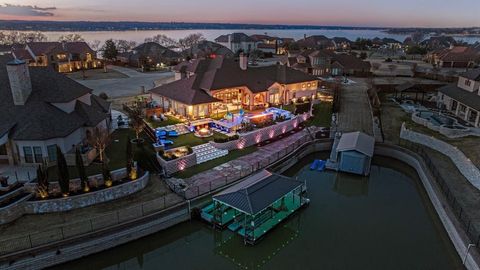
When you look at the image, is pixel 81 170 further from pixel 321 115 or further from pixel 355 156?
pixel 321 115

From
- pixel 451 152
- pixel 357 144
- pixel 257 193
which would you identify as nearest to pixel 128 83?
pixel 357 144

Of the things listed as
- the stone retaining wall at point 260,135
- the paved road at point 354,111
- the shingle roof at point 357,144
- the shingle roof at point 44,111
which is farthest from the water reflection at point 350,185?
the shingle roof at point 44,111

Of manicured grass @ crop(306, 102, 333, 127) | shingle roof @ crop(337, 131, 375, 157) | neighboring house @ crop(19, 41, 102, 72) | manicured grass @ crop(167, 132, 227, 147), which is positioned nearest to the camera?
shingle roof @ crop(337, 131, 375, 157)

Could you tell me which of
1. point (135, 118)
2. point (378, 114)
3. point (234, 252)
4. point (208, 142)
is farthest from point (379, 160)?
point (135, 118)

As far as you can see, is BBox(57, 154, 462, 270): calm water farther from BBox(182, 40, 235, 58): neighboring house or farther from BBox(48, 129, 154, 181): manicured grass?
BBox(182, 40, 235, 58): neighboring house

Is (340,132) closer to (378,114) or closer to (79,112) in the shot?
(378,114)

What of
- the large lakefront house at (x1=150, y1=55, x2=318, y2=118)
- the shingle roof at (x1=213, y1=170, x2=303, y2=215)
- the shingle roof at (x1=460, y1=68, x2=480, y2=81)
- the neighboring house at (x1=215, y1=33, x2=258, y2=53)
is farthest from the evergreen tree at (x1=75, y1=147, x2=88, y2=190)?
the neighboring house at (x1=215, y1=33, x2=258, y2=53)
